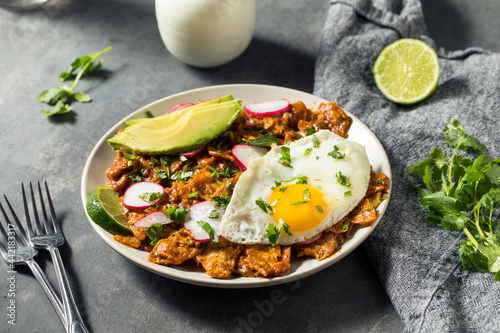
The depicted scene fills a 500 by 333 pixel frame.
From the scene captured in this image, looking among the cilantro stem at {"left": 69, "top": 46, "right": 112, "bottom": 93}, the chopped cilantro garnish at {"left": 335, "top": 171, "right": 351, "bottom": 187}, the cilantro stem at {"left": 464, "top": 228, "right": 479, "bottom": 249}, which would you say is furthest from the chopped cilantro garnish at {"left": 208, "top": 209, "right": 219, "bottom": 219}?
the cilantro stem at {"left": 69, "top": 46, "right": 112, "bottom": 93}

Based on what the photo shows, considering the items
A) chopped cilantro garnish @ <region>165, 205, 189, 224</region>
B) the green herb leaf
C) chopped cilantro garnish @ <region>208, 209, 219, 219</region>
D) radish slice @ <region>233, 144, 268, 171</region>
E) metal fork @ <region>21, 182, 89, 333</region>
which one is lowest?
metal fork @ <region>21, 182, 89, 333</region>

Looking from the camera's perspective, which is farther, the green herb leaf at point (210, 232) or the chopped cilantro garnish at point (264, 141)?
the chopped cilantro garnish at point (264, 141)

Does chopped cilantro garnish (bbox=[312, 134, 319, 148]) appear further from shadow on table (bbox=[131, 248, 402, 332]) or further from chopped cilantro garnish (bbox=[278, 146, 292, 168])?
shadow on table (bbox=[131, 248, 402, 332])

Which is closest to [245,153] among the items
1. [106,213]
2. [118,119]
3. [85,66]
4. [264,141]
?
[264,141]

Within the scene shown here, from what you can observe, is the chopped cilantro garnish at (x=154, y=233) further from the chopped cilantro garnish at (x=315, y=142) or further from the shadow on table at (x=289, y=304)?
the chopped cilantro garnish at (x=315, y=142)

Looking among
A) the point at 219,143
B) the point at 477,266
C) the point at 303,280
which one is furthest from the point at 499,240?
the point at 219,143

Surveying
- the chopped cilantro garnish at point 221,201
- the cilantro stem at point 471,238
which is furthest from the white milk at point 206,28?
the cilantro stem at point 471,238

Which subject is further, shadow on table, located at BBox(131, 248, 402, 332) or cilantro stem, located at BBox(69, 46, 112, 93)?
cilantro stem, located at BBox(69, 46, 112, 93)
